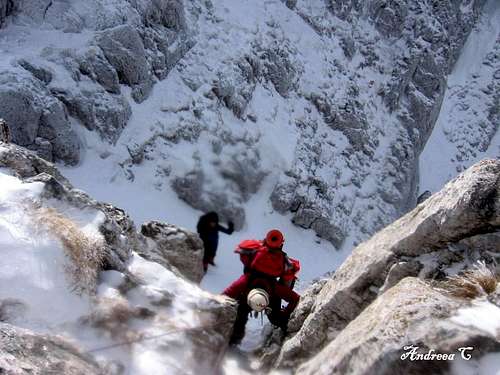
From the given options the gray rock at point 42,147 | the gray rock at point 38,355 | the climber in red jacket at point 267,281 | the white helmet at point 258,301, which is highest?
the gray rock at point 38,355

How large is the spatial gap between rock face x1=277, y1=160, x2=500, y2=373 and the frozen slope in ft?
74.1

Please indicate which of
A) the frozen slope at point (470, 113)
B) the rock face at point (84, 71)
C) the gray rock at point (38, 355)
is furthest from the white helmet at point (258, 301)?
the frozen slope at point (470, 113)

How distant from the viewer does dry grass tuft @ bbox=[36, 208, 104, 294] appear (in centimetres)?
341

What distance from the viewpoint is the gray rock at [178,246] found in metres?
7.07

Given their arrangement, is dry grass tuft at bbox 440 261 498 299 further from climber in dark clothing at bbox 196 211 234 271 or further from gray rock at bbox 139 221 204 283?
climber in dark clothing at bbox 196 211 234 271

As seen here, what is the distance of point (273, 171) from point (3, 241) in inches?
522

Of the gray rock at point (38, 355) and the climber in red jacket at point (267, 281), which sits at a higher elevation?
the gray rock at point (38, 355)

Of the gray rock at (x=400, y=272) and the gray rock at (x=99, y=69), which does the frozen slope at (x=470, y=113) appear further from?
the gray rock at (x=400, y=272)

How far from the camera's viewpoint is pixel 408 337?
2.55 meters

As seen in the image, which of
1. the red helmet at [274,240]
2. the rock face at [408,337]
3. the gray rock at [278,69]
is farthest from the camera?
the gray rock at [278,69]

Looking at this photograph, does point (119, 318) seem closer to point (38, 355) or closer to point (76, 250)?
point (76, 250)

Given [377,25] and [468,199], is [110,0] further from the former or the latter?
[377,25]

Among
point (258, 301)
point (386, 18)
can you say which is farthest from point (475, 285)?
point (386, 18)

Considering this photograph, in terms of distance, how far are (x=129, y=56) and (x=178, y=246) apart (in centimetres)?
850
